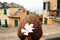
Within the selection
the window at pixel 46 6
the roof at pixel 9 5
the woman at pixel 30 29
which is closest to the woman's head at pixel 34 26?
the woman at pixel 30 29

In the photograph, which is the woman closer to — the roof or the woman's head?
the woman's head

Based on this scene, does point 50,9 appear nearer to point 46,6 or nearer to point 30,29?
point 46,6

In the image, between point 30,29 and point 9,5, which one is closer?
point 30,29

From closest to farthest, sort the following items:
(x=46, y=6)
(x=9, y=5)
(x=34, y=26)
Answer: (x=34, y=26), (x=9, y=5), (x=46, y=6)

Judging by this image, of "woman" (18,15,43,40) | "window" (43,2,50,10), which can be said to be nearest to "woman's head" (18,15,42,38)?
"woman" (18,15,43,40)

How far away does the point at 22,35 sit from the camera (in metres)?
0.59

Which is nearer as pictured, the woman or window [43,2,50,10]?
the woman

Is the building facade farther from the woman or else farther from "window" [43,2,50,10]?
the woman

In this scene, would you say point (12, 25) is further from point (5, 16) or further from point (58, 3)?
point (58, 3)

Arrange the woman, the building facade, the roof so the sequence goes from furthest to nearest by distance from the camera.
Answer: the building facade, the roof, the woman

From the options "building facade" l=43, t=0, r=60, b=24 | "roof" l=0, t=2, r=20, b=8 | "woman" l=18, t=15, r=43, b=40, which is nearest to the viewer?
"woman" l=18, t=15, r=43, b=40

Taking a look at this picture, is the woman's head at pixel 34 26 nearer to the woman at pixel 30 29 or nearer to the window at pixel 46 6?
the woman at pixel 30 29

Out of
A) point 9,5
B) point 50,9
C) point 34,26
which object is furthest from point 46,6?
point 34,26

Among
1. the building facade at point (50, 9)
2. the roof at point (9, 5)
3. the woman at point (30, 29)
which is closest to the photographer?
the woman at point (30, 29)
